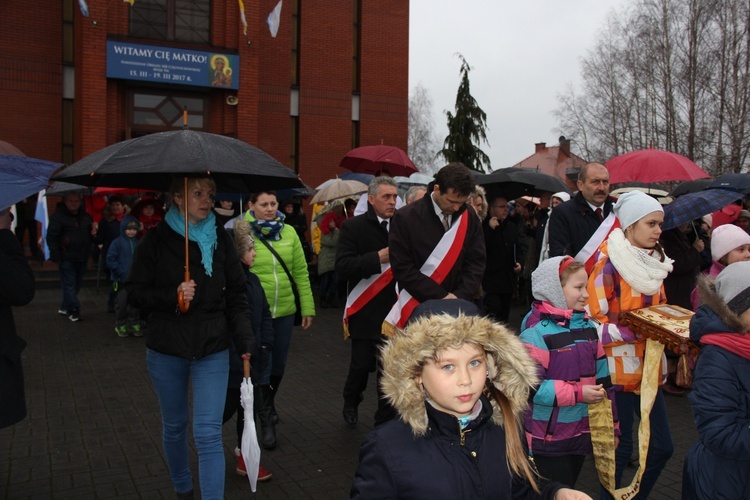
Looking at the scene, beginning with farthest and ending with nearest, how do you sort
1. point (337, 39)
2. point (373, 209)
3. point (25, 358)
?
point (337, 39), point (25, 358), point (373, 209)

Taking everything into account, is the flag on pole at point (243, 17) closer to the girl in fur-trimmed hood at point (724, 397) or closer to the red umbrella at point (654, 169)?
the red umbrella at point (654, 169)

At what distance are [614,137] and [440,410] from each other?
3189 centimetres

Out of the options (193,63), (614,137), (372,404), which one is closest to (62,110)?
(193,63)

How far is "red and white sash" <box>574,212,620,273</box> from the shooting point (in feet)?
17.0

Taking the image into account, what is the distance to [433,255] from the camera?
16.6 feet

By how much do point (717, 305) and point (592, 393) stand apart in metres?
0.72

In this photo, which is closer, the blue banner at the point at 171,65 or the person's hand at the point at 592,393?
the person's hand at the point at 592,393

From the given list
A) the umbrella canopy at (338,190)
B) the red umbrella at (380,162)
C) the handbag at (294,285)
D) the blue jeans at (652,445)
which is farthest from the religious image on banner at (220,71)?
the blue jeans at (652,445)

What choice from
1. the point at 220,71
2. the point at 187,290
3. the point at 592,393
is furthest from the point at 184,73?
the point at 592,393

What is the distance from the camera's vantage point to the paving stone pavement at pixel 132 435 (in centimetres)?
475

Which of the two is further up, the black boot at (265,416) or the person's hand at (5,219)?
the person's hand at (5,219)

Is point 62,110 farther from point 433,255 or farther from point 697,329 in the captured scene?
point 697,329

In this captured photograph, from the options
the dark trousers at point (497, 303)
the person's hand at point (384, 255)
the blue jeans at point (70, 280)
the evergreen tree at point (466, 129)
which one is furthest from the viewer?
the evergreen tree at point (466, 129)

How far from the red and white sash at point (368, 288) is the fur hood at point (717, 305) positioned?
304cm
